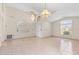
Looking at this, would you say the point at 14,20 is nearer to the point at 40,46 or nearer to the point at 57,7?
the point at 40,46

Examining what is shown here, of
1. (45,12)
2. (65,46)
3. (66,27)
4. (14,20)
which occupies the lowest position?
(65,46)

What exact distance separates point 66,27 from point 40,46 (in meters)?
0.50

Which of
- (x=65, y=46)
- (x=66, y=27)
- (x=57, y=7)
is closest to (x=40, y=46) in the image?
(x=65, y=46)

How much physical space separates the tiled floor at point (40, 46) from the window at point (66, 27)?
4.6 inches

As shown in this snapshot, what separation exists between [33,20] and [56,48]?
55 centimetres

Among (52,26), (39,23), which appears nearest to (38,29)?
(39,23)

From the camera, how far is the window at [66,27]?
5.82 ft

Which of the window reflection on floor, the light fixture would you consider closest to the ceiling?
the light fixture

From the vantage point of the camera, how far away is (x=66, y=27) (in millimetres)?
1798

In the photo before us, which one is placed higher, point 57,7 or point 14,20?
point 57,7

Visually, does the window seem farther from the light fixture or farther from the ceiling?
the light fixture

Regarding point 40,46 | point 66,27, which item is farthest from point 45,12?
point 40,46

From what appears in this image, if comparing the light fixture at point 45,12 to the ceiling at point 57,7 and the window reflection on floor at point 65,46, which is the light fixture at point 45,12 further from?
the window reflection on floor at point 65,46
